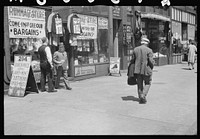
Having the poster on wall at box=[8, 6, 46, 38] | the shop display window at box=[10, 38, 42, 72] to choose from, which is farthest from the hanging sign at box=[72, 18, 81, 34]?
the shop display window at box=[10, 38, 42, 72]

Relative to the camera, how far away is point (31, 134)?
4.94 meters

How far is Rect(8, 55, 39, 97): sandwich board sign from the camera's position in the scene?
8.53m

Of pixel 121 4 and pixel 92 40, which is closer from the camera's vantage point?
pixel 92 40

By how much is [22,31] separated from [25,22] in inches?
14.0

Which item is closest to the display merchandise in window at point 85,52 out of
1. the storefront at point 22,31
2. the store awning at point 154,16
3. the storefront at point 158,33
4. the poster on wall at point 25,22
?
the storefront at point 22,31

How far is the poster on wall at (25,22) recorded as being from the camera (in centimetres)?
915

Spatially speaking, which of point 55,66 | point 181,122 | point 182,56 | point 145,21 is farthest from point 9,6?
point 182,56

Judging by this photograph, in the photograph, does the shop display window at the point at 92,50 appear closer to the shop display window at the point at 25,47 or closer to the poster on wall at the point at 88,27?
the poster on wall at the point at 88,27

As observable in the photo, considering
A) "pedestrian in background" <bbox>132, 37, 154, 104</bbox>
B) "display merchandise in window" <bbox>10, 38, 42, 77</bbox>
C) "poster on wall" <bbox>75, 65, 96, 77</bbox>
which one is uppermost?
"display merchandise in window" <bbox>10, 38, 42, 77</bbox>

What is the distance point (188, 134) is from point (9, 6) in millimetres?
7132

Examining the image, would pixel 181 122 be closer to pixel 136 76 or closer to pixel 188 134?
pixel 188 134

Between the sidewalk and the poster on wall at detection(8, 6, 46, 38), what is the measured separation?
237 cm

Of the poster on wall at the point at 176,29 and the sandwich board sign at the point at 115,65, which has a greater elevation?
the poster on wall at the point at 176,29

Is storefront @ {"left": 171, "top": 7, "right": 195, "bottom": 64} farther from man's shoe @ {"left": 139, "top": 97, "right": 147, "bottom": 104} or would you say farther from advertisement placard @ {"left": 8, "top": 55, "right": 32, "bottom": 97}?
advertisement placard @ {"left": 8, "top": 55, "right": 32, "bottom": 97}
